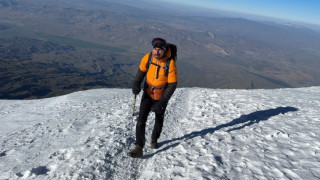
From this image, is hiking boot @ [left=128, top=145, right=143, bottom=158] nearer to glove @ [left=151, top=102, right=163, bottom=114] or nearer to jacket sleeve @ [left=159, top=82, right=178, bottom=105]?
glove @ [left=151, top=102, right=163, bottom=114]

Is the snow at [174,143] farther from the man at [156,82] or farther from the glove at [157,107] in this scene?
the glove at [157,107]

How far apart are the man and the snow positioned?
100 cm

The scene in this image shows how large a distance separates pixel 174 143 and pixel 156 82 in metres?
2.45

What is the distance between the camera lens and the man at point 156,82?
5.06 meters

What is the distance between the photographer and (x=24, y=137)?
703 centimetres

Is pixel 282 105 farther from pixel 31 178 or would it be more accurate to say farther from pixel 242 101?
pixel 31 178

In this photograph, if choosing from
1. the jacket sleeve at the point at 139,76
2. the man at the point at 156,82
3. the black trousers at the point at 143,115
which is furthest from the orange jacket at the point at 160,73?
the black trousers at the point at 143,115

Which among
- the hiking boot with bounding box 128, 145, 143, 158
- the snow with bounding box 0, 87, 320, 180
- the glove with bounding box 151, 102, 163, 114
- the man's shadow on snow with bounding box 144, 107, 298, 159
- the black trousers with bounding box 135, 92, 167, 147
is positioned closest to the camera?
the snow with bounding box 0, 87, 320, 180

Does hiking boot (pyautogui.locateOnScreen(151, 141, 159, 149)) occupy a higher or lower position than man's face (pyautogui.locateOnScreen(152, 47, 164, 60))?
lower

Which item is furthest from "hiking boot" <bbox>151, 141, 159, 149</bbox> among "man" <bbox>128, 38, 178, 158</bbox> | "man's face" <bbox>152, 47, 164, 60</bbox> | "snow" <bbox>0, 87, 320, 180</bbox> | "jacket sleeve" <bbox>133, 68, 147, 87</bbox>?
"man's face" <bbox>152, 47, 164, 60</bbox>

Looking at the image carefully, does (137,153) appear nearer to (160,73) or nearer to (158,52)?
(160,73)

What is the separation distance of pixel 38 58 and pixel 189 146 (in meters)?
213

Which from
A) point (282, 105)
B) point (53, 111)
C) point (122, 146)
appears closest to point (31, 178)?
point (122, 146)

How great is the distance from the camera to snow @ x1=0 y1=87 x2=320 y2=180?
194 inches
